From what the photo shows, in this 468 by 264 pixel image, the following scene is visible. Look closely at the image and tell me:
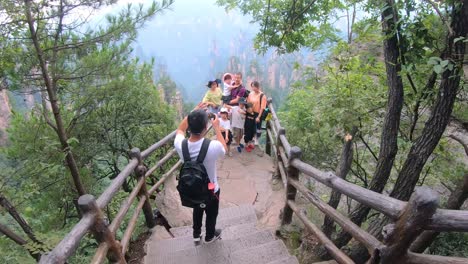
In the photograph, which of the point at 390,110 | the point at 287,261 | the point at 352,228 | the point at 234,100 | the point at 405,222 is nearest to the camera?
the point at 405,222

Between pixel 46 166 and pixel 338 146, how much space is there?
8.00 metres

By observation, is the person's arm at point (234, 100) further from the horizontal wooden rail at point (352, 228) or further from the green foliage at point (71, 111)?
the horizontal wooden rail at point (352, 228)

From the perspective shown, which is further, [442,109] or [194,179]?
[194,179]

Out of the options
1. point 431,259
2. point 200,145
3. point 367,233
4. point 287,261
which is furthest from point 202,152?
point 431,259

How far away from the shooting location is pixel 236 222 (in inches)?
168

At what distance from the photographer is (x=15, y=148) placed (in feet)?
25.0

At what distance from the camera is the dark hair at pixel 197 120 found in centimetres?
273

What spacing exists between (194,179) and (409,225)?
5.74ft

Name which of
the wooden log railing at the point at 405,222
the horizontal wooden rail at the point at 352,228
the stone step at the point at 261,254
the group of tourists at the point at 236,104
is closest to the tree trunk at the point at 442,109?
the horizontal wooden rail at the point at 352,228

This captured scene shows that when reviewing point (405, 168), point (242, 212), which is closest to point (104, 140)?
point (242, 212)

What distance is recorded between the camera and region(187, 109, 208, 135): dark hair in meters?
2.73

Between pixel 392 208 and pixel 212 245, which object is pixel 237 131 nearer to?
pixel 212 245

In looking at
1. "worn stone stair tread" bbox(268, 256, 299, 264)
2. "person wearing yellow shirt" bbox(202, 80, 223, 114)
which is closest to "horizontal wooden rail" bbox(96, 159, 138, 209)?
"worn stone stair tread" bbox(268, 256, 299, 264)

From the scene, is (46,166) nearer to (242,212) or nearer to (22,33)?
(22,33)
